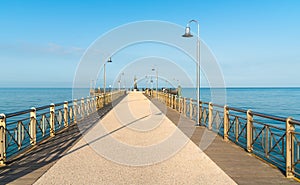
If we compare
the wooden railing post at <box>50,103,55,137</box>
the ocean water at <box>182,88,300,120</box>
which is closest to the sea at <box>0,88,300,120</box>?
the ocean water at <box>182,88,300,120</box>

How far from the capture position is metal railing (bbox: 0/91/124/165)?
22.7 feet

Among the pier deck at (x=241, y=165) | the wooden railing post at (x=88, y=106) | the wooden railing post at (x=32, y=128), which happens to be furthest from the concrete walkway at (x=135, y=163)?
the wooden railing post at (x=88, y=106)

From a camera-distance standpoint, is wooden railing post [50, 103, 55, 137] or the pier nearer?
the pier

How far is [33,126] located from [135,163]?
3.98m

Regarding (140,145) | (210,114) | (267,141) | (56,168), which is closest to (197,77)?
(210,114)

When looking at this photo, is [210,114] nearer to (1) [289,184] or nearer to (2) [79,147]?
(2) [79,147]

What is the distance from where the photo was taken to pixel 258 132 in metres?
8.82

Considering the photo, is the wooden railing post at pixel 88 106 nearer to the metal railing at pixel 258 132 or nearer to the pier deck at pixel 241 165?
the metal railing at pixel 258 132

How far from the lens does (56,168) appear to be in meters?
6.26

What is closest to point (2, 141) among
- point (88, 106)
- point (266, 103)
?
point (88, 106)

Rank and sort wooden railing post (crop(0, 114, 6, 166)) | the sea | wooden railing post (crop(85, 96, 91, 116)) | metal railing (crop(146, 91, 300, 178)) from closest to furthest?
metal railing (crop(146, 91, 300, 178)) < wooden railing post (crop(0, 114, 6, 166)) < wooden railing post (crop(85, 96, 91, 116)) < the sea

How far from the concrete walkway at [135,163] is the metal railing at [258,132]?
1.35 meters

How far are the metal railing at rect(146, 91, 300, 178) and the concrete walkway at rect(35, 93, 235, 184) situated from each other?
135 centimetres

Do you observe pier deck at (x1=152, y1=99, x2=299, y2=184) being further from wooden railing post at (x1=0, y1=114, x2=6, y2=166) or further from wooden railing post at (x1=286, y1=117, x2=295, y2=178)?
wooden railing post at (x1=0, y1=114, x2=6, y2=166)
